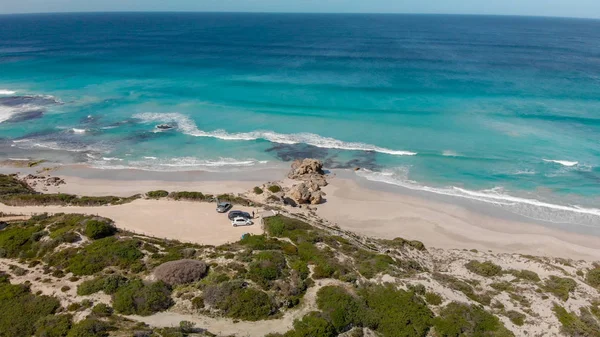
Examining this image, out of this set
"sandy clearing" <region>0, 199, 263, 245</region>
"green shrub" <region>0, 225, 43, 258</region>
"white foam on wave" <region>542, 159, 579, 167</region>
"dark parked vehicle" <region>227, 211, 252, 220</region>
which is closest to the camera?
"green shrub" <region>0, 225, 43, 258</region>

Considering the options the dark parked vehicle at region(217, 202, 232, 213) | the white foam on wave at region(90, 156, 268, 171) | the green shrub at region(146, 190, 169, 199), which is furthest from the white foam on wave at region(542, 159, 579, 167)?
the green shrub at region(146, 190, 169, 199)

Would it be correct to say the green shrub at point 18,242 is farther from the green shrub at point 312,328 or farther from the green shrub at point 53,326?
the green shrub at point 312,328

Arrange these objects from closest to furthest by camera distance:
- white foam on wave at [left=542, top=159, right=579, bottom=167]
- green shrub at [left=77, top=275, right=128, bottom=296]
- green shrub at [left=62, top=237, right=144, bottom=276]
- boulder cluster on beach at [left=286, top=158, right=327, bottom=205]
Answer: green shrub at [left=77, top=275, right=128, bottom=296] → green shrub at [left=62, top=237, right=144, bottom=276] → boulder cluster on beach at [left=286, top=158, right=327, bottom=205] → white foam on wave at [left=542, top=159, right=579, bottom=167]

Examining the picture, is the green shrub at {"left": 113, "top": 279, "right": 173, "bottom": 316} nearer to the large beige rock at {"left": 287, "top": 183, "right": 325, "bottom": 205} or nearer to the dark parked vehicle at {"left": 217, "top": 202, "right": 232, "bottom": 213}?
the dark parked vehicle at {"left": 217, "top": 202, "right": 232, "bottom": 213}

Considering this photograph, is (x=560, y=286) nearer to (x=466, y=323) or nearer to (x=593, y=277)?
(x=593, y=277)

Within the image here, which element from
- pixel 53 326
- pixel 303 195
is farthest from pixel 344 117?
pixel 53 326

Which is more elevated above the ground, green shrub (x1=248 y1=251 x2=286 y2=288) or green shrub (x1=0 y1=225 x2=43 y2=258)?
green shrub (x1=248 y1=251 x2=286 y2=288)
